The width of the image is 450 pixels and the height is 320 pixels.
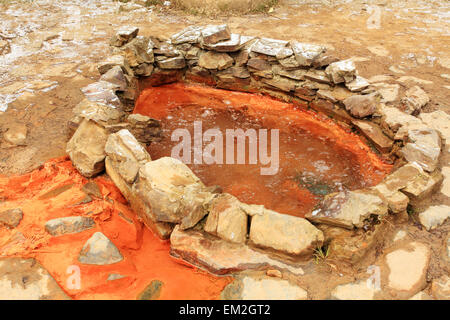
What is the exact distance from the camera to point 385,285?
2.49 meters

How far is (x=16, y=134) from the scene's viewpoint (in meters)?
4.12

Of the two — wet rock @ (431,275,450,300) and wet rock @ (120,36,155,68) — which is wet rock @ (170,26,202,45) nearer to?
wet rock @ (120,36,155,68)

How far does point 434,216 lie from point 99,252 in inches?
104

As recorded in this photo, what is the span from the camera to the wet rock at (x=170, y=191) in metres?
2.94

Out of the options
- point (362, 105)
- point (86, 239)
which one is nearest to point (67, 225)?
point (86, 239)

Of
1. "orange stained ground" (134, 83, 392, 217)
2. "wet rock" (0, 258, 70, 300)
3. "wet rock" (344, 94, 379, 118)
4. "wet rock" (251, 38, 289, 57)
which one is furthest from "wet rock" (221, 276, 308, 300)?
"wet rock" (251, 38, 289, 57)

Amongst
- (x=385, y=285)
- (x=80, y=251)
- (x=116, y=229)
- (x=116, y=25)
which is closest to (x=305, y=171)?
(x=385, y=285)

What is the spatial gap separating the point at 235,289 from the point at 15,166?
2.63 metres

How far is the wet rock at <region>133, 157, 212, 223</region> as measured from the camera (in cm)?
294

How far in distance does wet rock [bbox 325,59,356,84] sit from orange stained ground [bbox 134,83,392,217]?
1.77ft

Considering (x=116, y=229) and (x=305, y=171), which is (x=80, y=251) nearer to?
(x=116, y=229)

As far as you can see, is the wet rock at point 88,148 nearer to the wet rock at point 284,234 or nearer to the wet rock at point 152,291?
the wet rock at point 152,291

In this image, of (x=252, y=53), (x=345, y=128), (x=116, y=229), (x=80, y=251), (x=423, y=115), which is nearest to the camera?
(x=80, y=251)
